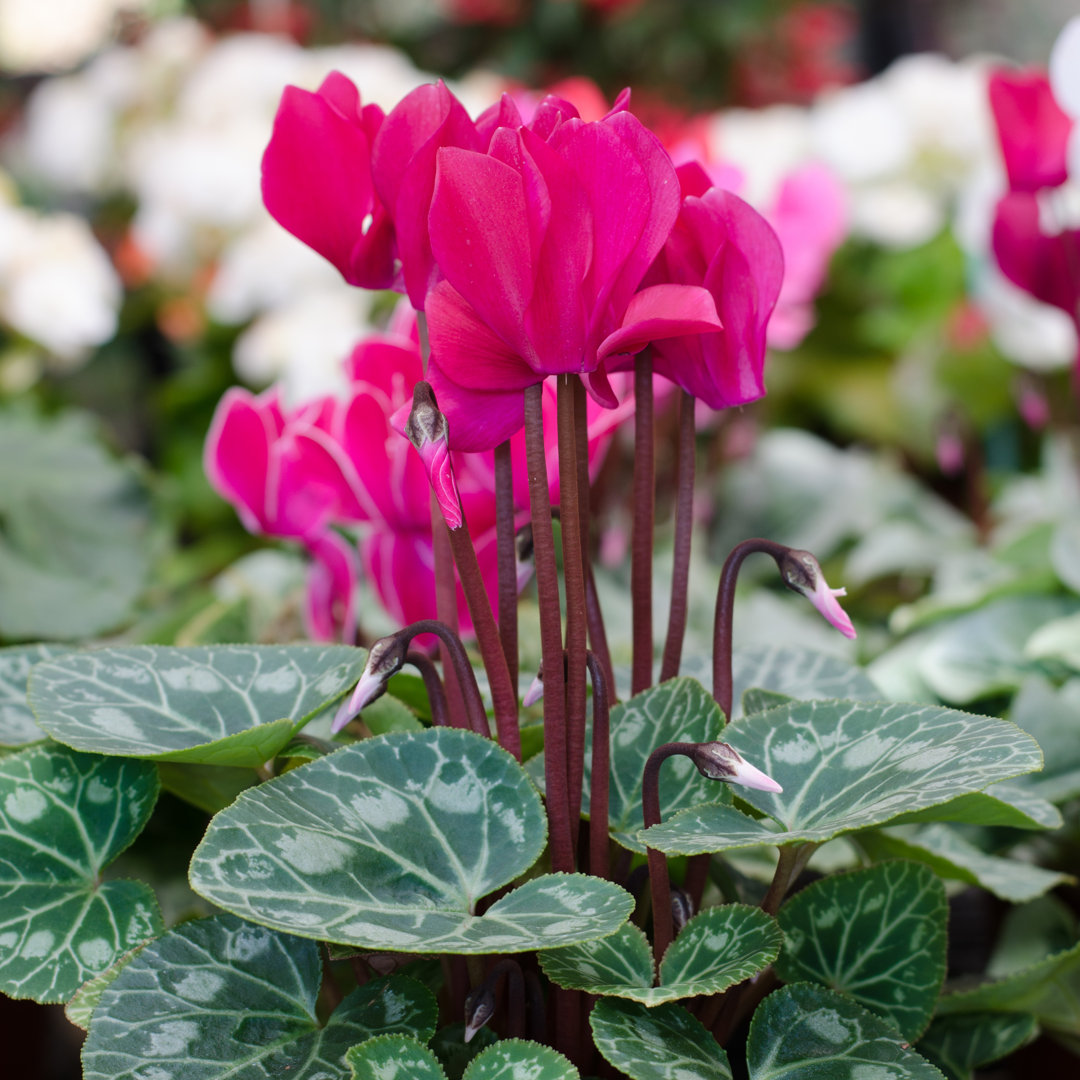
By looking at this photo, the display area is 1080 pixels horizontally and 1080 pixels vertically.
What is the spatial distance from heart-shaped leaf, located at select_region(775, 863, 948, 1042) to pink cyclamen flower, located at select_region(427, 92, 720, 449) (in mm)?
220

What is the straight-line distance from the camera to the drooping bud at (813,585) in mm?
346

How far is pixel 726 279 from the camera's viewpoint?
0.35 metres

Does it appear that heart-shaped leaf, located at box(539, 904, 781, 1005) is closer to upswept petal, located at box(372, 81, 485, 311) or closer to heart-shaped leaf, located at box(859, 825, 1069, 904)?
heart-shaped leaf, located at box(859, 825, 1069, 904)

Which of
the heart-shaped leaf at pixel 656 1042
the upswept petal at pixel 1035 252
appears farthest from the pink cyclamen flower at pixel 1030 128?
the heart-shaped leaf at pixel 656 1042

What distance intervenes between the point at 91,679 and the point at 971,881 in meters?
0.36

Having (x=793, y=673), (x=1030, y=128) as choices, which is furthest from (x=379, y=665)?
(x=1030, y=128)

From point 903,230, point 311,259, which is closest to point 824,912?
point 311,259

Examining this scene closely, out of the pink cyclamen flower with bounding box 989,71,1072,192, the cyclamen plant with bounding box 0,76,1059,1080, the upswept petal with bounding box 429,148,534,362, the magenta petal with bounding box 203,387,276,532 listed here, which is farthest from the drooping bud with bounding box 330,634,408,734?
the pink cyclamen flower with bounding box 989,71,1072,192

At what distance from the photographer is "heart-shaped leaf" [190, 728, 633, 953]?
11.6 inches

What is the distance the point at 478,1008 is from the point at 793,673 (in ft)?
0.80

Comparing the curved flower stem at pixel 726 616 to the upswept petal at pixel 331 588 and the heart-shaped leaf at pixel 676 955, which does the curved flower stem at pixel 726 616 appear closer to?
the heart-shaped leaf at pixel 676 955

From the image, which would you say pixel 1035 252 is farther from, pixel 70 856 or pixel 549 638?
pixel 70 856

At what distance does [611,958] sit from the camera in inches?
13.7

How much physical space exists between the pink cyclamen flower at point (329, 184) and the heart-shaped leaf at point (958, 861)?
0.98 ft
